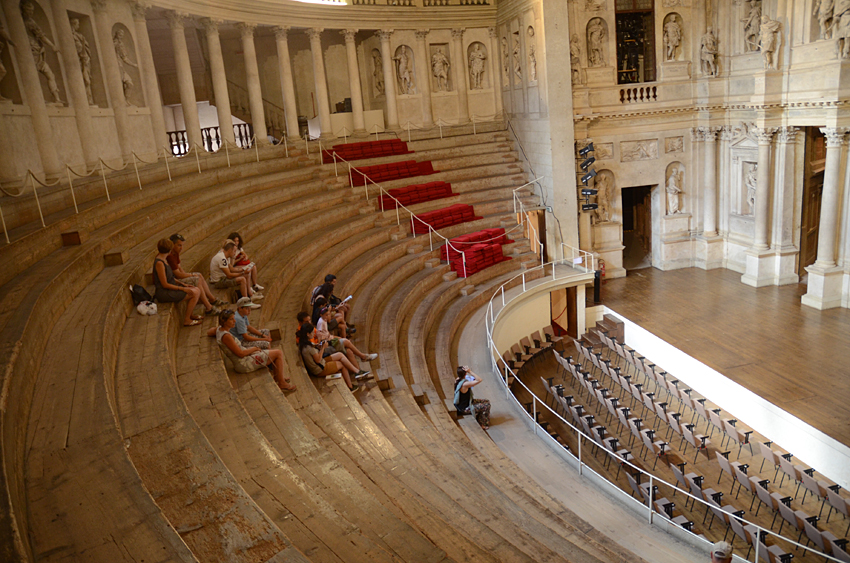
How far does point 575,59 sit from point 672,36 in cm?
319

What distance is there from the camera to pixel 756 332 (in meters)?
14.6

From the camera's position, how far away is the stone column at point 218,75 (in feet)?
55.9

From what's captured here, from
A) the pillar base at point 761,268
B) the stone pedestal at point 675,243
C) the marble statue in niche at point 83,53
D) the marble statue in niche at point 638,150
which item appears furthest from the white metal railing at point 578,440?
the marble statue in niche at point 83,53

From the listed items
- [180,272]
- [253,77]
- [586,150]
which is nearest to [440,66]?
[586,150]

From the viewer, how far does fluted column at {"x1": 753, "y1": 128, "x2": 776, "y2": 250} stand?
17.3 m

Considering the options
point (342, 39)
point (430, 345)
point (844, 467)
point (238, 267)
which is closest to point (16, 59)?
point (238, 267)

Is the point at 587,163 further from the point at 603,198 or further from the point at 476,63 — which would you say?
the point at 476,63

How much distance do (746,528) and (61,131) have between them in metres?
14.3

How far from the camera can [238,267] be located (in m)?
9.87

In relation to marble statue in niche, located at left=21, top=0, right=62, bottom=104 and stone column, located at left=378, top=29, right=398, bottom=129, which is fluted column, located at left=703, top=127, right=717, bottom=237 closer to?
stone column, located at left=378, top=29, right=398, bottom=129

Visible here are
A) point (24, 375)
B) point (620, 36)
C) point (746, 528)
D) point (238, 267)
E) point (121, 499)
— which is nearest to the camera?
point (121, 499)

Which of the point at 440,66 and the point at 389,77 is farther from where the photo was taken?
the point at 440,66

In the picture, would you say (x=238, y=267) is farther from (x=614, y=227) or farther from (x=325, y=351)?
(x=614, y=227)

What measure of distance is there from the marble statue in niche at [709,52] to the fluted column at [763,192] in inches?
118
